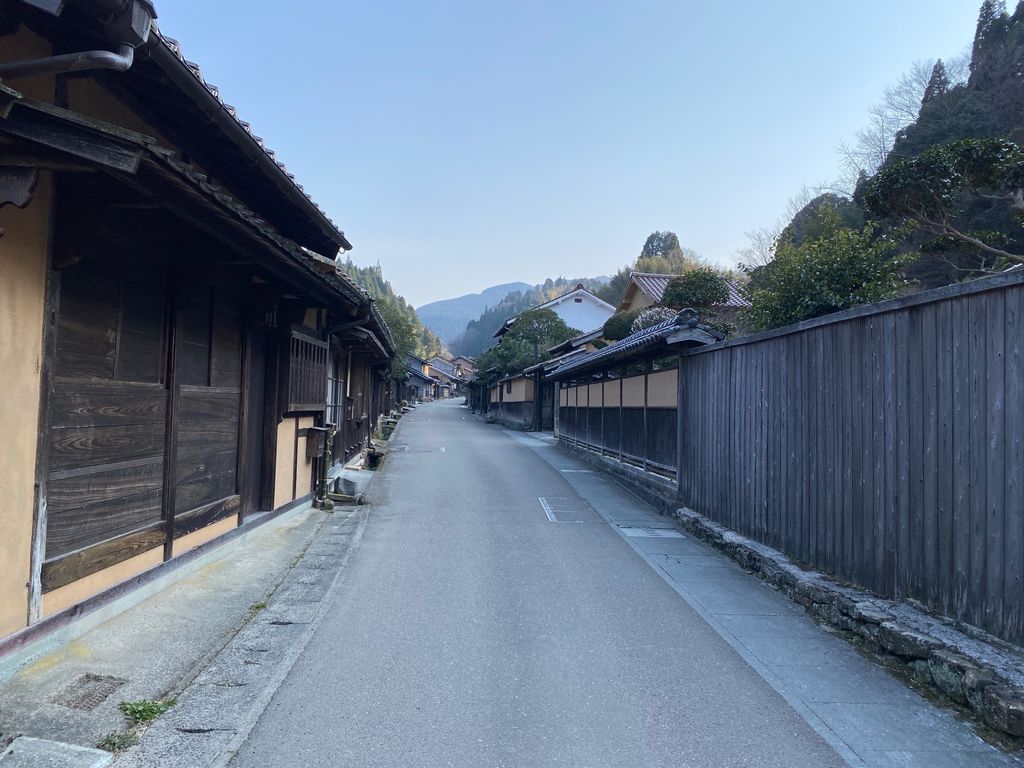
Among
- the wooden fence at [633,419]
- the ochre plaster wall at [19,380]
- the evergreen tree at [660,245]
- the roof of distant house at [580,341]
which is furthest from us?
the evergreen tree at [660,245]

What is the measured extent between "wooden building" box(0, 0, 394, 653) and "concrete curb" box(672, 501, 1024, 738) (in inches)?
222

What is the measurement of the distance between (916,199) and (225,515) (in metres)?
13.4

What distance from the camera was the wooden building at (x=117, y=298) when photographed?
3535 mm

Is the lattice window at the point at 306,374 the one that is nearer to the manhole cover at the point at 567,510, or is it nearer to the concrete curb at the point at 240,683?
the concrete curb at the point at 240,683

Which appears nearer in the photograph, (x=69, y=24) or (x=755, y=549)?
(x=69, y=24)

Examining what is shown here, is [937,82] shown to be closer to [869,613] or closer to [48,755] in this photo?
[869,613]

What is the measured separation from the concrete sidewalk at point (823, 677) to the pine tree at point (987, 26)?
30956mm

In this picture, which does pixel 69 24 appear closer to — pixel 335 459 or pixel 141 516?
pixel 141 516

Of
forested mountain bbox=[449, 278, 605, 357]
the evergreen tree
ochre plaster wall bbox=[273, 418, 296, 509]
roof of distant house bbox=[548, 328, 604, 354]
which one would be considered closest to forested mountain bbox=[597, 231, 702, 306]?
the evergreen tree

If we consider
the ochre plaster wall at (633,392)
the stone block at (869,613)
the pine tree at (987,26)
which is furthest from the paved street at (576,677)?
the pine tree at (987,26)

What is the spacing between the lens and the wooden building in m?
3.54

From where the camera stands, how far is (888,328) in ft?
17.7

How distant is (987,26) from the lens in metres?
28.6

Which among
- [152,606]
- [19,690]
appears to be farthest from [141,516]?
[19,690]
